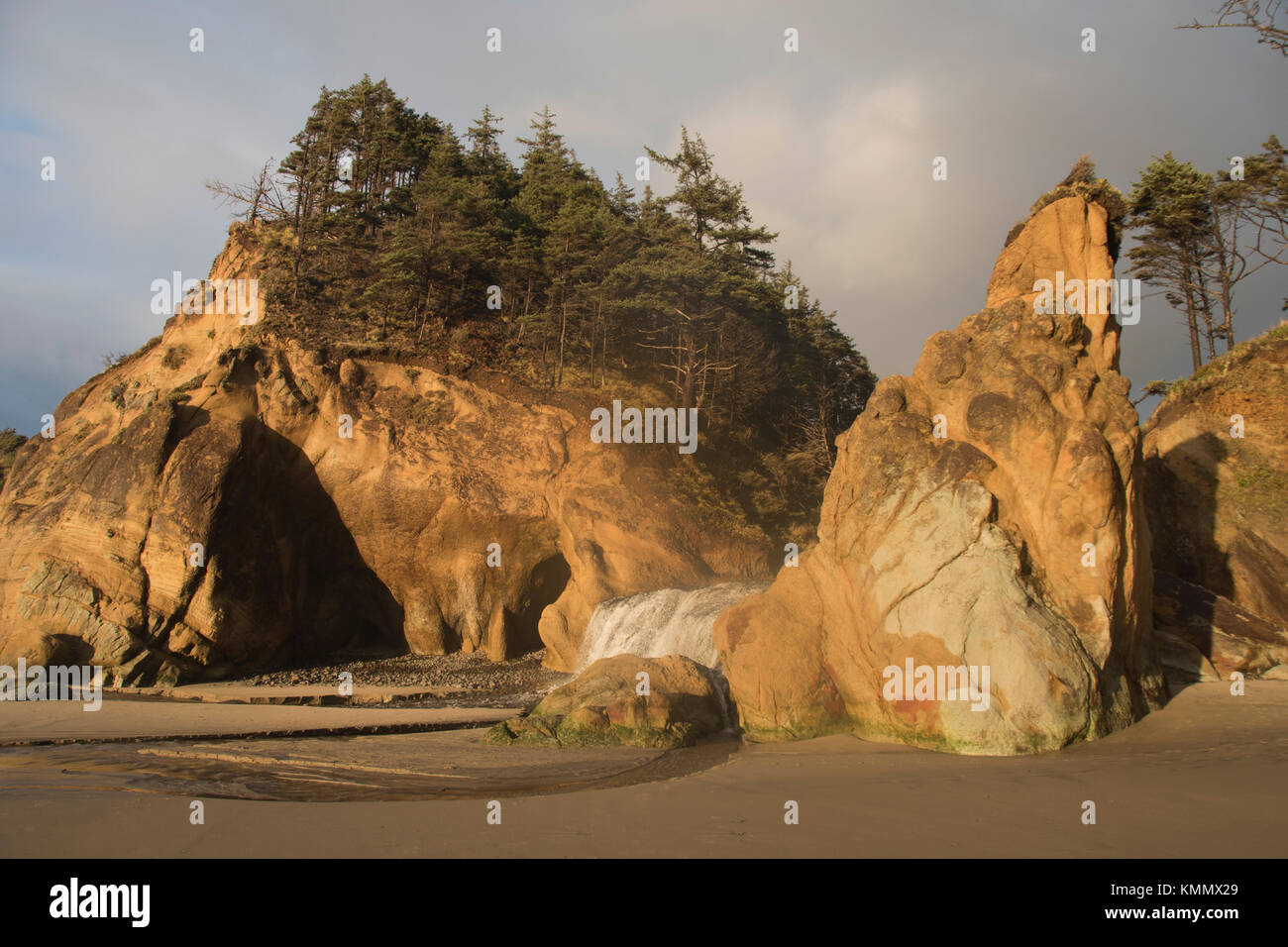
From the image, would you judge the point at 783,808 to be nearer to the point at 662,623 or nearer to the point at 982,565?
the point at 982,565

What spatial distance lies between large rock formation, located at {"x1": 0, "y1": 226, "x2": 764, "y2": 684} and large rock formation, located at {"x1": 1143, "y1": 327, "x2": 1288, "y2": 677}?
41.5ft

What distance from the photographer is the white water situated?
19077 mm

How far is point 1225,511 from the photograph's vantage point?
18141mm

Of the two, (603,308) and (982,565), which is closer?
(982,565)

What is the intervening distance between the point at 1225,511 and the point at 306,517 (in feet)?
88.0

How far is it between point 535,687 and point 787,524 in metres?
13.2

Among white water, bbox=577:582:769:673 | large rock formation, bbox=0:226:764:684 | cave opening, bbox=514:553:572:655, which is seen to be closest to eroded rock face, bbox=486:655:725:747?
white water, bbox=577:582:769:673

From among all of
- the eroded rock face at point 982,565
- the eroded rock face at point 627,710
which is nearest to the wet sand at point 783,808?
the eroded rock face at point 982,565

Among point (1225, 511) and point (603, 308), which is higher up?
point (603, 308)

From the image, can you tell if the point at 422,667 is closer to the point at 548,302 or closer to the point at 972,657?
the point at 548,302

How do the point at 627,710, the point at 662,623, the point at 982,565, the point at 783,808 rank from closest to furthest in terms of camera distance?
the point at 783,808 < the point at 982,565 < the point at 627,710 < the point at 662,623

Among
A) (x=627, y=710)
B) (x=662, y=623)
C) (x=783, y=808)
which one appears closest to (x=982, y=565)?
(x=783, y=808)

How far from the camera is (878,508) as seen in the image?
1215cm
